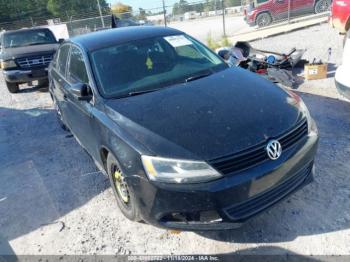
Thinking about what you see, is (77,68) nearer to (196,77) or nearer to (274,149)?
(196,77)

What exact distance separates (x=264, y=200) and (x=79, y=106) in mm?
2286

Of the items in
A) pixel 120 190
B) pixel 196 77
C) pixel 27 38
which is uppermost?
pixel 196 77

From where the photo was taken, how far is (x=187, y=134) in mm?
2600

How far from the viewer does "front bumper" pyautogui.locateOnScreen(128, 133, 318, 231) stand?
240 cm

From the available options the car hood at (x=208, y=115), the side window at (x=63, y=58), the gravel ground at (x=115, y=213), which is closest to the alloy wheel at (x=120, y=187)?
the gravel ground at (x=115, y=213)

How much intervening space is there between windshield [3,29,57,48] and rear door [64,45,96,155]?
6.55m

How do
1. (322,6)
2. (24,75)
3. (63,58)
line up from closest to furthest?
(63,58) → (24,75) → (322,6)

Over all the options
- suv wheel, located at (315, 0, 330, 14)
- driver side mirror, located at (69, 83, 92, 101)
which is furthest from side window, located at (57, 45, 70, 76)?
suv wheel, located at (315, 0, 330, 14)

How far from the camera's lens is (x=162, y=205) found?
2.51 meters

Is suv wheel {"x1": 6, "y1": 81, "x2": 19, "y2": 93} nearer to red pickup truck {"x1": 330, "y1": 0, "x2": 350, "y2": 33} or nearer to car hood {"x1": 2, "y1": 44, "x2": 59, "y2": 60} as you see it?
car hood {"x1": 2, "y1": 44, "x2": 59, "y2": 60}

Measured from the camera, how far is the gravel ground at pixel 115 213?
110 inches

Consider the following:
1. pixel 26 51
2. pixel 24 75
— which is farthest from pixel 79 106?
pixel 26 51

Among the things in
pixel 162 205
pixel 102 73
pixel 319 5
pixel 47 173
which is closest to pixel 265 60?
pixel 102 73

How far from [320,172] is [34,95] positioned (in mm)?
7642
